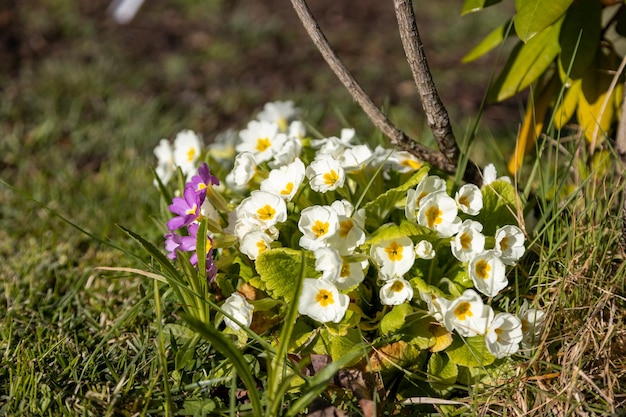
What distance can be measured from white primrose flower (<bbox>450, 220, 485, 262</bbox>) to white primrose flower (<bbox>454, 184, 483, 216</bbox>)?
0.07m

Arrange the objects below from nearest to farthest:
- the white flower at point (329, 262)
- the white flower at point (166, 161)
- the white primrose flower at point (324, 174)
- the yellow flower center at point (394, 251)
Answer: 1. the white flower at point (329, 262)
2. the yellow flower center at point (394, 251)
3. the white primrose flower at point (324, 174)
4. the white flower at point (166, 161)

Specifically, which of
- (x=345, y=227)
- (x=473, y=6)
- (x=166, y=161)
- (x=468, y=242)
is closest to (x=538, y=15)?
(x=473, y=6)

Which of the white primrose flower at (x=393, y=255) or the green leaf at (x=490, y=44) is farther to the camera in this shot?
the green leaf at (x=490, y=44)

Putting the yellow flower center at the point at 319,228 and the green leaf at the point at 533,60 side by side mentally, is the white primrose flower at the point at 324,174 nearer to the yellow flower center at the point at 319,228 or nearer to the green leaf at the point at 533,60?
the yellow flower center at the point at 319,228

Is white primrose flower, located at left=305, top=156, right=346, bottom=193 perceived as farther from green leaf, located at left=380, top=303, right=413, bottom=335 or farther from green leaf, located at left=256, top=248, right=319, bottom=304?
green leaf, located at left=380, top=303, right=413, bottom=335

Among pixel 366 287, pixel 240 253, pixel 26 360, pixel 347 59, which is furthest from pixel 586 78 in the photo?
pixel 347 59

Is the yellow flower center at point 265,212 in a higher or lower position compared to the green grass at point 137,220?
higher

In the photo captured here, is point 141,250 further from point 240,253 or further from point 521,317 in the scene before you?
point 521,317

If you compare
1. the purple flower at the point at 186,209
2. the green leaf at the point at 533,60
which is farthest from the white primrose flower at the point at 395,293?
the green leaf at the point at 533,60

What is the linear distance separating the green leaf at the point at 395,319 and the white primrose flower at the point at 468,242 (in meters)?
0.16

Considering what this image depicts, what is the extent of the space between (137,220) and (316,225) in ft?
3.49

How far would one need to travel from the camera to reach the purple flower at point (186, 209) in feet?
5.08


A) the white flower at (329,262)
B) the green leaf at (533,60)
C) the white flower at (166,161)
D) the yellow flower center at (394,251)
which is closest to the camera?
the white flower at (329,262)

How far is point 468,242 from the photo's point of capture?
148cm
